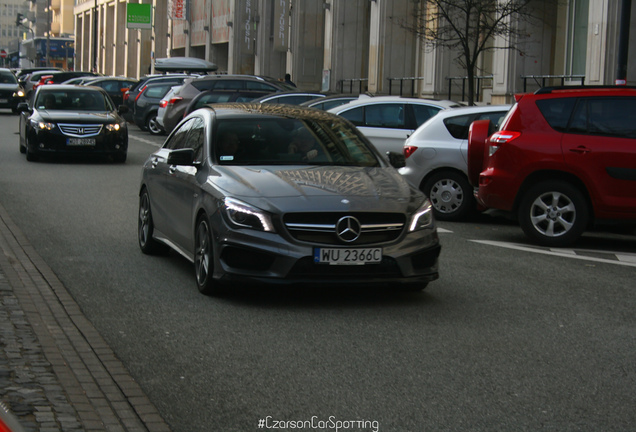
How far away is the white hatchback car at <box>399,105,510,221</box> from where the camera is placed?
1337cm

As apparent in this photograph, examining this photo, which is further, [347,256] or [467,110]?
[467,110]

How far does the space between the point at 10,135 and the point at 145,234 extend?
22.7 m

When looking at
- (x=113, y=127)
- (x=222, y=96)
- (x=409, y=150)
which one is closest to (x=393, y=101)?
(x=409, y=150)

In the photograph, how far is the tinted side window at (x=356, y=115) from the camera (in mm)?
16281

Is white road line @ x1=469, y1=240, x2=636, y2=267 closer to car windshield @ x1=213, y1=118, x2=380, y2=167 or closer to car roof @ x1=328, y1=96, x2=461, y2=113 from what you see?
car windshield @ x1=213, y1=118, x2=380, y2=167

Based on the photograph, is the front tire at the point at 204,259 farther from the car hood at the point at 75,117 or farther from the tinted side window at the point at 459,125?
the car hood at the point at 75,117

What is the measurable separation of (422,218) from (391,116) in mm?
8658

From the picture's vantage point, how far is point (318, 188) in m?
7.52

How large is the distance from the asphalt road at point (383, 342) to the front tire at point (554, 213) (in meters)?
0.32

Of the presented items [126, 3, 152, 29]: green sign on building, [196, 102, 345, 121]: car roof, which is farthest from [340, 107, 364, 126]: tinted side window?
[126, 3, 152, 29]: green sign on building

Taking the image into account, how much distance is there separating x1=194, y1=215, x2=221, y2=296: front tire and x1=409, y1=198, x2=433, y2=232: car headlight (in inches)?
59.3

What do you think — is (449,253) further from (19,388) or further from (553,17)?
(553,17)

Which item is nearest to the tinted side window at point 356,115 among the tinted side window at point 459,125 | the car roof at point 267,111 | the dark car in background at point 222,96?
the tinted side window at point 459,125

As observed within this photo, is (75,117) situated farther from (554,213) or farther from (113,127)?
(554,213)
